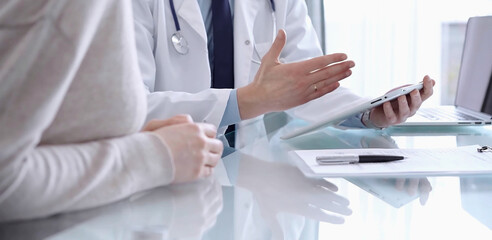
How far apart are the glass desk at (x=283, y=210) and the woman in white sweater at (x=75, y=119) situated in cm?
2

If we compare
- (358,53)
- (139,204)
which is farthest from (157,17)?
(358,53)

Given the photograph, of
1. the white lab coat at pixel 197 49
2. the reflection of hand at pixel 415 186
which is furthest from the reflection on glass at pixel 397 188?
the white lab coat at pixel 197 49

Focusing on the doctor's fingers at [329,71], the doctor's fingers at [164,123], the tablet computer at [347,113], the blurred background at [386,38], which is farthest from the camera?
the blurred background at [386,38]

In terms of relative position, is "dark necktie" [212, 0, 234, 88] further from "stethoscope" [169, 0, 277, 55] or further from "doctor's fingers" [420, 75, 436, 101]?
"doctor's fingers" [420, 75, 436, 101]

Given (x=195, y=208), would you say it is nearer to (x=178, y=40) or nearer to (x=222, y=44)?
(x=178, y=40)

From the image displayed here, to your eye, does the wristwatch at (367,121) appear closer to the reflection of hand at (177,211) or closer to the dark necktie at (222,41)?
the dark necktie at (222,41)

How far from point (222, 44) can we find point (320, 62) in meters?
0.49

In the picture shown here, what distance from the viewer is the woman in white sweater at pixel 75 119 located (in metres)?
0.52

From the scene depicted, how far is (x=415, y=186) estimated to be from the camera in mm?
755

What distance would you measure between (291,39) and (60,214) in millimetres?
1248

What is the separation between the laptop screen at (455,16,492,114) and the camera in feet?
5.14

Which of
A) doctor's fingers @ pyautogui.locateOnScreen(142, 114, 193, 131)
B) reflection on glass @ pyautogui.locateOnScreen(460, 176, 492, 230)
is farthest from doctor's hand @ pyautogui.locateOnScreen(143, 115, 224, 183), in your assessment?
reflection on glass @ pyautogui.locateOnScreen(460, 176, 492, 230)

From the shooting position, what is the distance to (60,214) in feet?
1.96

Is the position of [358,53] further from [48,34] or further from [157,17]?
[48,34]
